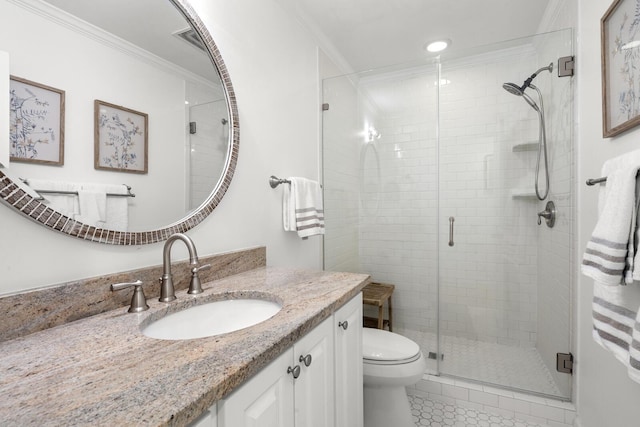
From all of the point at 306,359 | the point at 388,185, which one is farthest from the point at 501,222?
the point at 306,359

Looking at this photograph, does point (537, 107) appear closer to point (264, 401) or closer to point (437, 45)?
point (437, 45)

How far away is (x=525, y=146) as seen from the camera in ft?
6.69

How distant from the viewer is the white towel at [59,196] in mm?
780

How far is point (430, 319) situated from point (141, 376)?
2.11 metres

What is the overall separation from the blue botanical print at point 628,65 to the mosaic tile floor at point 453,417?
64.1 inches

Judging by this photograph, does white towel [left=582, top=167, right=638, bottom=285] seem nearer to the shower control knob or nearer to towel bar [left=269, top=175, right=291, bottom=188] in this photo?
the shower control knob

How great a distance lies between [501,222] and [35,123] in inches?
94.8

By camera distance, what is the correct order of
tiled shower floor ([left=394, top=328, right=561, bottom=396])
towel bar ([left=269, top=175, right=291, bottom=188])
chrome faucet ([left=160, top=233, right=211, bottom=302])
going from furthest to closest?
tiled shower floor ([left=394, top=328, right=561, bottom=396])
towel bar ([left=269, top=175, right=291, bottom=188])
chrome faucet ([left=160, top=233, right=211, bottom=302])

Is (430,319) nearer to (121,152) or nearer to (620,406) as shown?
(620,406)

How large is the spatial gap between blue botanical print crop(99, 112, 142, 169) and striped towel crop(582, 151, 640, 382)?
144 centimetres

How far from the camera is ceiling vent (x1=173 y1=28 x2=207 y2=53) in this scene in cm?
117

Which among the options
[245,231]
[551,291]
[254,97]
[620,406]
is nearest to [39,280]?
[245,231]

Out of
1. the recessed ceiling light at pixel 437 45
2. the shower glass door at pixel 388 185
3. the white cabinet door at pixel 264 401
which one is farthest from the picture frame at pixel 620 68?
the white cabinet door at pixel 264 401

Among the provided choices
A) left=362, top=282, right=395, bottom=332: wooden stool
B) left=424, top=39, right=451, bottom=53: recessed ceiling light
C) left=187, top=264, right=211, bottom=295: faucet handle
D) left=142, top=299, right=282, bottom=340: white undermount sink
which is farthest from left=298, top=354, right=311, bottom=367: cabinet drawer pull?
left=424, top=39, right=451, bottom=53: recessed ceiling light
